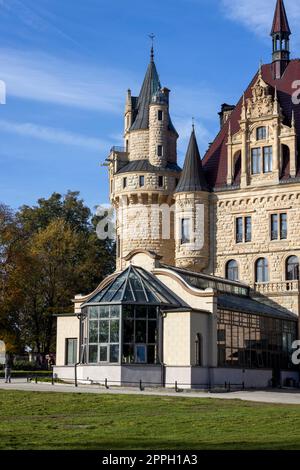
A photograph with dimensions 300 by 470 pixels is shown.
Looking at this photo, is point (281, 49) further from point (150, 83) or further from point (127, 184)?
point (127, 184)

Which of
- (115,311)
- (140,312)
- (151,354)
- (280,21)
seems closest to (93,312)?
(115,311)

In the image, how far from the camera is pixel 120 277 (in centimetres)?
4672

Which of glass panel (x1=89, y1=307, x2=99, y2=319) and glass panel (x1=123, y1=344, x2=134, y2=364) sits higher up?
glass panel (x1=89, y1=307, x2=99, y2=319)

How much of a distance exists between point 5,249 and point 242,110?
21.1 metres

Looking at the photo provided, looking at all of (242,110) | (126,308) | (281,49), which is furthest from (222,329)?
(281,49)

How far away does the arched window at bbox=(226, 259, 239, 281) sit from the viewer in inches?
2343

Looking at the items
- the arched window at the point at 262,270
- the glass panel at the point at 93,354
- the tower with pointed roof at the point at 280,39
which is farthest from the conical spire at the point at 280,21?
the glass panel at the point at 93,354

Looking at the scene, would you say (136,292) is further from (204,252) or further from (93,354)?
(204,252)

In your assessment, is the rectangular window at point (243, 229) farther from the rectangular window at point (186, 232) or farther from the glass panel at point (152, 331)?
Result: the glass panel at point (152, 331)

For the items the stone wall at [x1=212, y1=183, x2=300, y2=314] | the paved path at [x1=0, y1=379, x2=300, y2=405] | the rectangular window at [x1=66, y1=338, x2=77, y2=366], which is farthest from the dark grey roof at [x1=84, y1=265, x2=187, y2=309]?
the stone wall at [x1=212, y1=183, x2=300, y2=314]

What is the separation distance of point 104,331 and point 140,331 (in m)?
1.96

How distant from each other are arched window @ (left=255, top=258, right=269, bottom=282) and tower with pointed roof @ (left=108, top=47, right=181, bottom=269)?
725 centimetres

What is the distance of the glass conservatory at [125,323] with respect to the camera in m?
43.5

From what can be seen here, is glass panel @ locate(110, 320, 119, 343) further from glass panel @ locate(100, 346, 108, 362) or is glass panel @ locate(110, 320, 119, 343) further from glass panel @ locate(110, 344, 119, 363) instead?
glass panel @ locate(100, 346, 108, 362)
